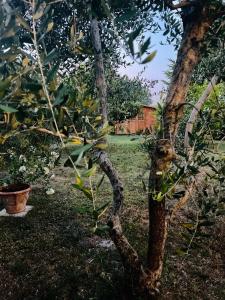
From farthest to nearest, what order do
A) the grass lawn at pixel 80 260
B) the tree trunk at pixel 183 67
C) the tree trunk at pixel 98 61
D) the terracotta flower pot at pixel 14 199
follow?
the terracotta flower pot at pixel 14 199 < the grass lawn at pixel 80 260 < the tree trunk at pixel 98 61 < the tree trunk at pixel 183 67

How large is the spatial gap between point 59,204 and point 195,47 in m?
5.88

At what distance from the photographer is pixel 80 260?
5012mm

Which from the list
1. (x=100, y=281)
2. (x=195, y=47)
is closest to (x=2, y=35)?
(x=195, y=47)

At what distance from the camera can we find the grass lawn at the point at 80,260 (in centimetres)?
424

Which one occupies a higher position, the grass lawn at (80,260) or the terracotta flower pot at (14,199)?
the terracotta flower pot at (14,199)

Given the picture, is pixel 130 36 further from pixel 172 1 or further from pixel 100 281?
pixel 100 281

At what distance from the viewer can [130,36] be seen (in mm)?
974

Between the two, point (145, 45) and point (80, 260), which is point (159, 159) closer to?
point (145, 45)

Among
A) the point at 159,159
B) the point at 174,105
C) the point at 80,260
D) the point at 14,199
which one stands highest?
the point at 174,105

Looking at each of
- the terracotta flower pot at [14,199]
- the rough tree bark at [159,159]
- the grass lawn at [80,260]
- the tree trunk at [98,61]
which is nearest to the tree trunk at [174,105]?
the rough tree bark at [159,159]

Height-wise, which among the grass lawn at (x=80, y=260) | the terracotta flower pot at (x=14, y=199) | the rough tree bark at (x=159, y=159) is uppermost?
the rough tree bark at (x=159, y=159)

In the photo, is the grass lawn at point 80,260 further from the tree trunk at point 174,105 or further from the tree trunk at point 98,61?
the tree trunk at point 98,61

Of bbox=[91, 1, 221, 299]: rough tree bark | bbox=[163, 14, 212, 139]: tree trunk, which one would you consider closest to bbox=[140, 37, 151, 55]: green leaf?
bbox=[91, 1, 221, 299]: rough tree bark

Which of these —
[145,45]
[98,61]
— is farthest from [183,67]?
[145,45]
